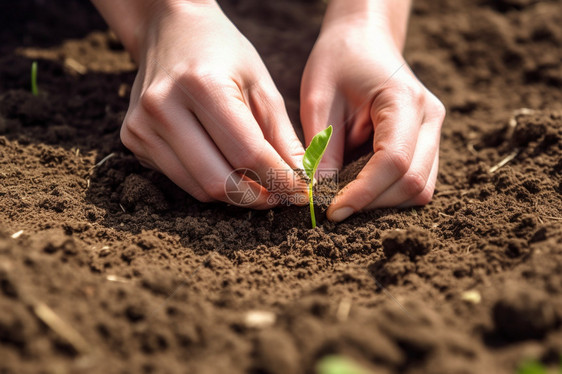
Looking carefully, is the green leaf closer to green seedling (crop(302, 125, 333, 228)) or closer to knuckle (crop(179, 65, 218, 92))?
green seedling (crop(302, 125, 333, 228))

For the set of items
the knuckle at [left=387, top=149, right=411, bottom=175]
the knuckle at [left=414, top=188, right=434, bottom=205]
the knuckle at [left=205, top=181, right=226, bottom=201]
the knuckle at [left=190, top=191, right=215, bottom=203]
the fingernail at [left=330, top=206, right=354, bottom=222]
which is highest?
the knuckle at [left=387, top=149, right=411, bottom=175]

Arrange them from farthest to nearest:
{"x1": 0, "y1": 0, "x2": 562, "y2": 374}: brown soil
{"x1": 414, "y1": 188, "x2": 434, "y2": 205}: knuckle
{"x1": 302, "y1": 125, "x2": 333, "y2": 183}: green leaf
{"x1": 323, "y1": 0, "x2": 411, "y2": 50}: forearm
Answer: {"x1": 323, "y1": 0, "x2": 411, "y2": 50}: forearm < {"x1": 414, "y1": 188, "x2": 434, "y2": 205}: knuckle < {"x1": 302, "y1": 125, "x2": 333, "y2": 183}: green leaf < {"x1": 0, "y1": 0, "x2": 562, "y2": 374}: brown soil

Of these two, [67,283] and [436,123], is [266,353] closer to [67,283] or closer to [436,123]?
[67,283]

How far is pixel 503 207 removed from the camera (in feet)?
6.19

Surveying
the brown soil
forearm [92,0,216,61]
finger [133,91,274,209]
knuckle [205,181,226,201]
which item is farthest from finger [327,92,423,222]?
forearm [92,0,216,61]

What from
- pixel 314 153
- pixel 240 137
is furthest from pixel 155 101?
pixel 314 153

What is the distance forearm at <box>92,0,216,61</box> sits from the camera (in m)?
2.18

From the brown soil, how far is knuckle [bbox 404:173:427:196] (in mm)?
115

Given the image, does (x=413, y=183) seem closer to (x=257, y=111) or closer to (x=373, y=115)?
(x=373, y=115)

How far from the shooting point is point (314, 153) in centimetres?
173

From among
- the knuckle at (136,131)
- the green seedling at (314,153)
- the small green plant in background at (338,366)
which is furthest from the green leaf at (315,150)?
the small green plant in background at (338,366)

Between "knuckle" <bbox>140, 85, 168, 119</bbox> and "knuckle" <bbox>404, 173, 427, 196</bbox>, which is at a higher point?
"knuckle" <bbox>140, 85, 168, 119</bbox>

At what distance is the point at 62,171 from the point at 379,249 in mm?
1478

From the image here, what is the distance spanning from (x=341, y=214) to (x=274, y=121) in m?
0.49
